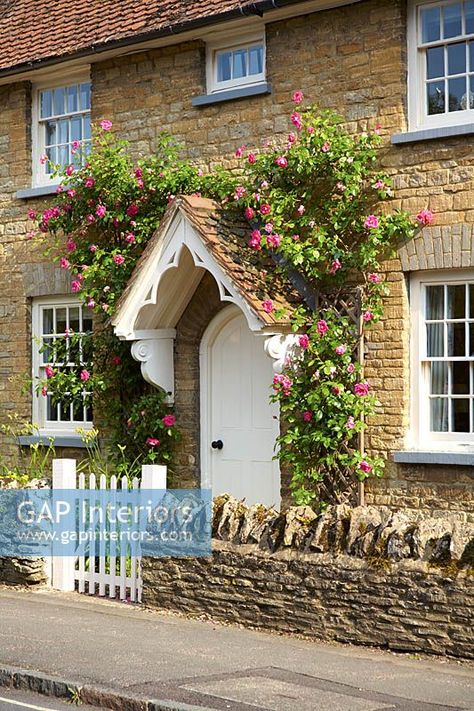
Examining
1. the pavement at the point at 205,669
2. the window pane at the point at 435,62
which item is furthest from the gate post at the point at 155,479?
the window pane at the point at 435,62

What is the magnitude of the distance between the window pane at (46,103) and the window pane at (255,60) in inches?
129

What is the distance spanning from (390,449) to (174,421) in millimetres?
2699

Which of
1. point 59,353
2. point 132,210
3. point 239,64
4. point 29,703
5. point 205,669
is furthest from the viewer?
point 59,353

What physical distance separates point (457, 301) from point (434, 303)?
0.27 m

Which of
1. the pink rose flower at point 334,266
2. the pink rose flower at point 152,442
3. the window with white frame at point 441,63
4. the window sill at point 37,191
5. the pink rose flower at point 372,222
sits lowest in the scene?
the pink rose flower at point 152,442

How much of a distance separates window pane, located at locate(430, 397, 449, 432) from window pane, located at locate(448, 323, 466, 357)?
18.7 inches

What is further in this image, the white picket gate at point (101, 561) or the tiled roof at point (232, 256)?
the tiled roof at point (232, 256)

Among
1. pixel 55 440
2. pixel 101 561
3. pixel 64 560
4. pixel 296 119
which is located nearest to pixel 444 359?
pixel 296 119

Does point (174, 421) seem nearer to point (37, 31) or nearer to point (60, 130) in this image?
point (60, 130)

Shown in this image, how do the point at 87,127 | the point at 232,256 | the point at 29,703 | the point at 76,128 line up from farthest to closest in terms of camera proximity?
the point at 76,128 < the point at 87,127 < the point at 232,256 < the point at 29,703

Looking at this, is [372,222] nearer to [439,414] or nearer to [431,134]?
[431,134]

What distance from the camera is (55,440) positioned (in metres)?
15.1

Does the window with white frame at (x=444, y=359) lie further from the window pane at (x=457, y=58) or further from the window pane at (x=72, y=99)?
the window pane at (x=72, y=99)

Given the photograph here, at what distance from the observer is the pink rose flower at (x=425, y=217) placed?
11.7 m
